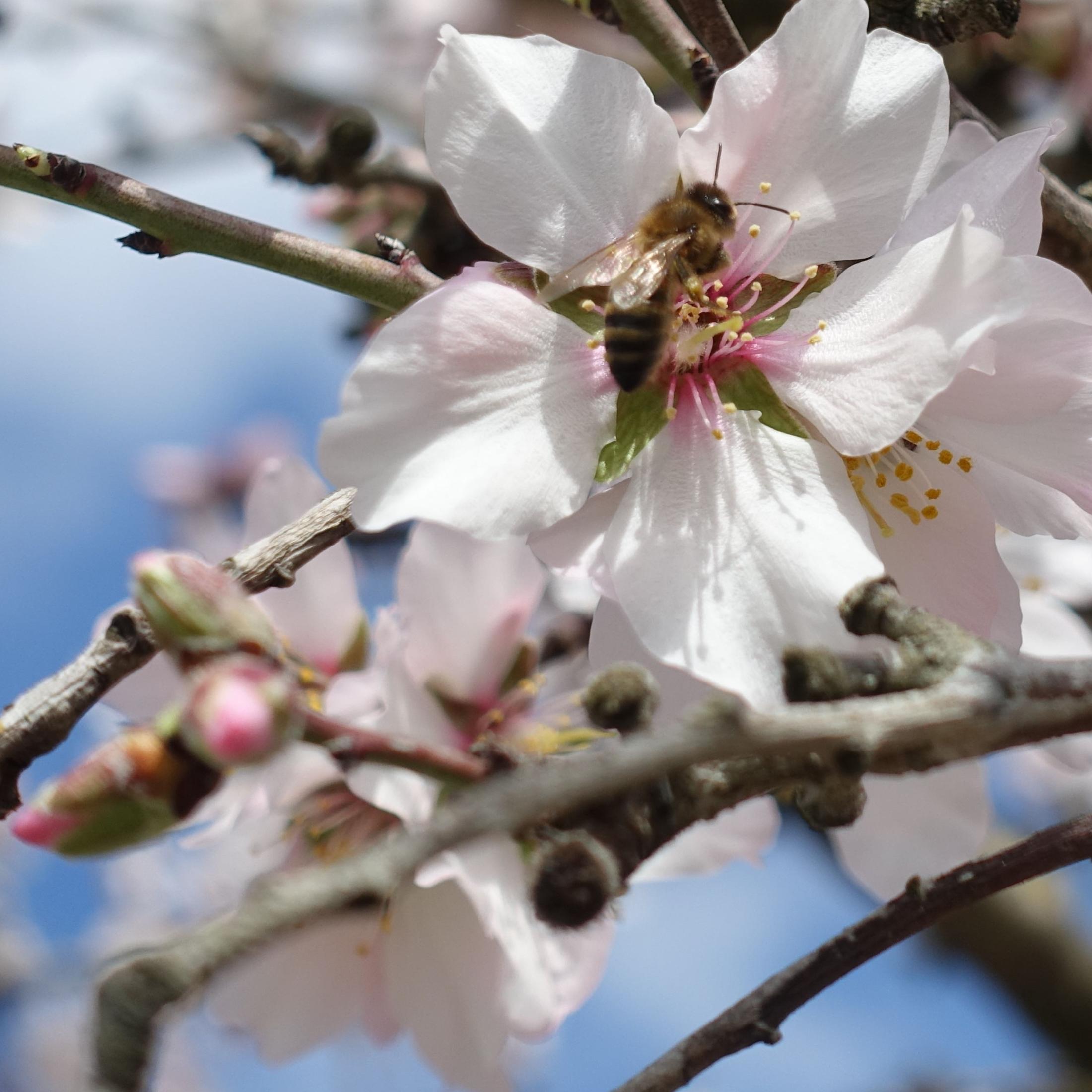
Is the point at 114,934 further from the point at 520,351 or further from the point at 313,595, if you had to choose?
the point at 520,351

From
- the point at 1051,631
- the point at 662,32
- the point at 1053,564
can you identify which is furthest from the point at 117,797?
the point at 1053,564

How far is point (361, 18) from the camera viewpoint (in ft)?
14.8

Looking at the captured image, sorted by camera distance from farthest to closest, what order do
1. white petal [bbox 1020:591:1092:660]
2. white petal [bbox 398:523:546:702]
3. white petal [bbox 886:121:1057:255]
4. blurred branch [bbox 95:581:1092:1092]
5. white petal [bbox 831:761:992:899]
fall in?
white petal [bbox 1020:591:1092:660] → white petal [bbox 398:523:546:702] → white petal [bbox 831:761:992:899] → white petal [bbox 886:121:1057:255] → blurred branch [bbox 95:581:1092:1092]

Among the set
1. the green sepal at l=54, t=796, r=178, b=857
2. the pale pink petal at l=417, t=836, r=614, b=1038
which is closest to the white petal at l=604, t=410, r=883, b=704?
the pale pink petal at l=417, t=836, r=614, b=1038

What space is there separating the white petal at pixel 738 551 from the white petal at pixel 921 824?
376 millimetres

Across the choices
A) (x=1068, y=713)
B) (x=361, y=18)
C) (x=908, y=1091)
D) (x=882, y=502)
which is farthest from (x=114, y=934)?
(x=1068, y=713)

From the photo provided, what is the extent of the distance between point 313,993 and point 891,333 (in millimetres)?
1023

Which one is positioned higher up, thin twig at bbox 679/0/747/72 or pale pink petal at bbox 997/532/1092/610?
thin twig at bbox 679/0/747/72

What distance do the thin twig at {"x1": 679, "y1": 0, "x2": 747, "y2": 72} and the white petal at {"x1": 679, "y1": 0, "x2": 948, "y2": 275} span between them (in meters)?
0.14

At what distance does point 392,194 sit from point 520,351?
111 centimetres

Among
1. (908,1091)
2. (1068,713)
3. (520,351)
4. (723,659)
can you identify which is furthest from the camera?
(908,1091)

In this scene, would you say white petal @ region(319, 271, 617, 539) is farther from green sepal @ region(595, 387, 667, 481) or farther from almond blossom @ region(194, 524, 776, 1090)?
almond blossom @ region(194, 524, 776, 1090)

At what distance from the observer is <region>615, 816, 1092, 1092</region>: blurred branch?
86cm

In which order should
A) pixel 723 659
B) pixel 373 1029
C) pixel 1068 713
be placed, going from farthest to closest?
pixel 373 1029 → pixel 723 659 → pixel 1068 713
